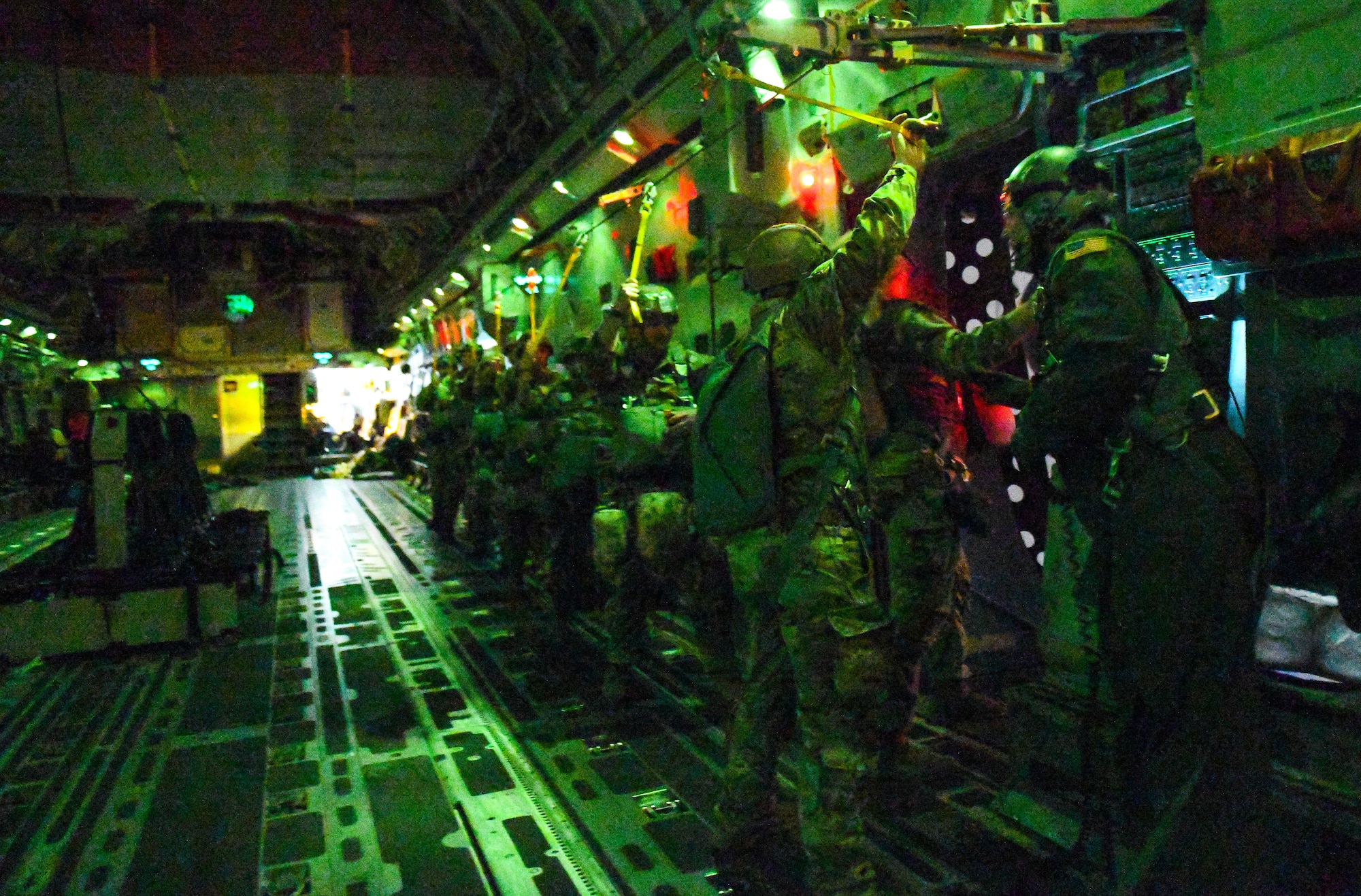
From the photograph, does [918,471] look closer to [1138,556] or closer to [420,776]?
[1138,556]

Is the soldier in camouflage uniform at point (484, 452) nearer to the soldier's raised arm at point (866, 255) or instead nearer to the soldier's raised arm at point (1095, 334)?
the soldier's raised arm at point (866, 255)

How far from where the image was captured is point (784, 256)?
3.03 meters

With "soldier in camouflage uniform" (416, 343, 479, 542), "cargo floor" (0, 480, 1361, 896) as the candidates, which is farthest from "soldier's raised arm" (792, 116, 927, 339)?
"soldier in camouflage uniform" (416, 343, 479, 542)

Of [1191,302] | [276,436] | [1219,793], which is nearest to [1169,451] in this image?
[1219,793]

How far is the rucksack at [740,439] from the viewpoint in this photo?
2.87 metres

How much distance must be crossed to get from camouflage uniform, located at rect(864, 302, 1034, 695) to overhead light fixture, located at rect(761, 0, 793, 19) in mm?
2127

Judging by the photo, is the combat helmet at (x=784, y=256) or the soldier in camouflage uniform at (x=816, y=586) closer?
the soldier in camouflage uniform at (x=816, y=586)

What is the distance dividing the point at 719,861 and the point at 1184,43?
3.43 metres

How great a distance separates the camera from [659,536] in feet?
14.4

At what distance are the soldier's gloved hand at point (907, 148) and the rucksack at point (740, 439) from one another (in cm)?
70

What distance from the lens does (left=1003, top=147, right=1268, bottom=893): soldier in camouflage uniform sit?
227 centimetres

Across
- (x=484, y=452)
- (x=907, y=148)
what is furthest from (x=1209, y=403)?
(x=484, y=452)

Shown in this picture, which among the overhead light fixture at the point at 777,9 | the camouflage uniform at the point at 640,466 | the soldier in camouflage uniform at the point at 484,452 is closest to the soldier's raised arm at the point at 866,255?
the camouflage uniform at the point at 640,466

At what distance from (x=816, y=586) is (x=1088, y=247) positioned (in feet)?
4.30
